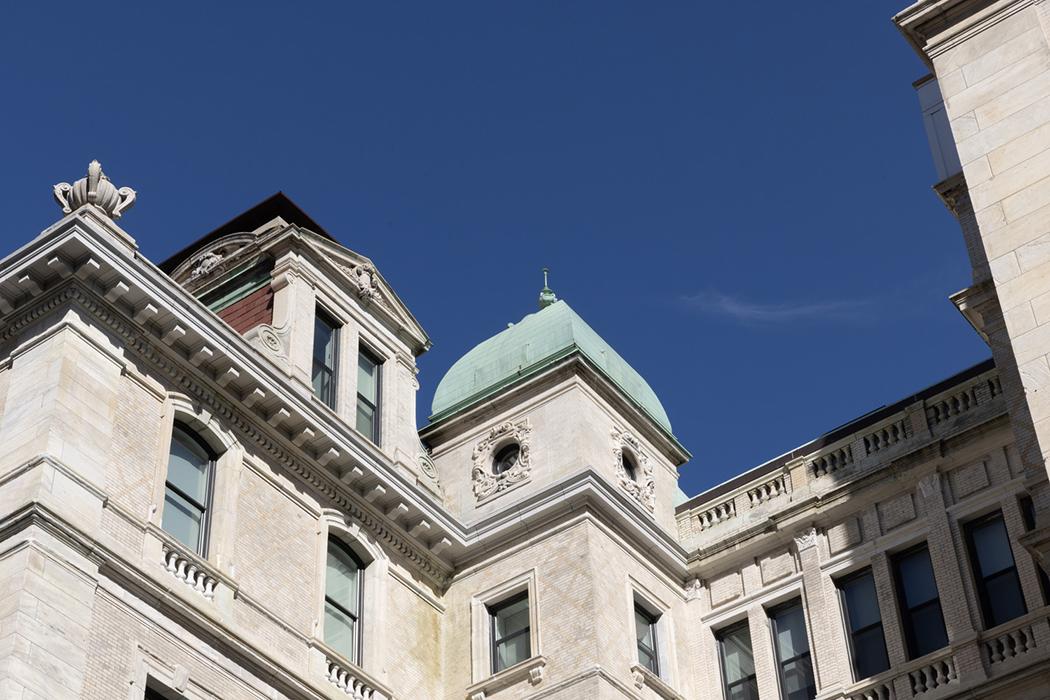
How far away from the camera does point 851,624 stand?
26.6m

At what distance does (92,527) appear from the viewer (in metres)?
21.1

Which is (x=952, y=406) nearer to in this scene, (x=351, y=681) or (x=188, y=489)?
(x=351, y=681)

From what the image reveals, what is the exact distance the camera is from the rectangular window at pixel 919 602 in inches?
1006

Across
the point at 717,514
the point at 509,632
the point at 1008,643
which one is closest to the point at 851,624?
the point at 1008,643

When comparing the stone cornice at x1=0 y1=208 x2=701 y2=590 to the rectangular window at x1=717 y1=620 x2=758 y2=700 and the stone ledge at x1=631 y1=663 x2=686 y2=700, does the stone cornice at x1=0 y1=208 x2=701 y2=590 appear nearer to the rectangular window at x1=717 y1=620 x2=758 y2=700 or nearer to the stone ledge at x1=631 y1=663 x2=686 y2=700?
the rectangular window at x1=717 y1=620 x2=758 y2=700

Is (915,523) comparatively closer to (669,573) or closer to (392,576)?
(669,573)

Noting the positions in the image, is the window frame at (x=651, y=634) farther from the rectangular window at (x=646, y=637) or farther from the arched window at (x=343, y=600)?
the arched window at (x=343, y=600)

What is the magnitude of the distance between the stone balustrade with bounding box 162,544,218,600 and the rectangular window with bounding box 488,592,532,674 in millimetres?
5663

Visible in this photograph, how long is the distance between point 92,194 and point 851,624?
43.3 ft

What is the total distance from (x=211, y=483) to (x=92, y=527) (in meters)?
2.88

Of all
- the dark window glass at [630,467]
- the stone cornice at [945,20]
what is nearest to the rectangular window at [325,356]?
the dark window glass at [630,467]

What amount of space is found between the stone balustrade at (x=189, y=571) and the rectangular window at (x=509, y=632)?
5663 mm

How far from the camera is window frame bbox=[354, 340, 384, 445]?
28.0 meters

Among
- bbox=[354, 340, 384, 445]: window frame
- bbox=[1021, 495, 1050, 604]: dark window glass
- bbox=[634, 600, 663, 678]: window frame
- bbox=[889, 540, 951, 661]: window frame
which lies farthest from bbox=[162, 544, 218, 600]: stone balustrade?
bbox=[1021, 495, 1050, 604]: dark window glass
